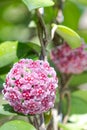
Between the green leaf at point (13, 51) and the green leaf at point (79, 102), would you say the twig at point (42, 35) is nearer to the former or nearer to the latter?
the green leaf at point (13, 51)

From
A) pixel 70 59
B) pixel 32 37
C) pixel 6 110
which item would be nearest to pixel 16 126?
pixel 6 110

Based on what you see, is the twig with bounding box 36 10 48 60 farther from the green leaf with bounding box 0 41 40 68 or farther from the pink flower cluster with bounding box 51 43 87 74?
the pink flower cluster with bounding box 51 43 87 74

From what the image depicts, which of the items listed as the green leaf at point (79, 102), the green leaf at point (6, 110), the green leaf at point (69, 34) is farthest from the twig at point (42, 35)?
the green leaf at point (79, 102)

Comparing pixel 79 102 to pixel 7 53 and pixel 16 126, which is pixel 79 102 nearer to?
pixel 7 53

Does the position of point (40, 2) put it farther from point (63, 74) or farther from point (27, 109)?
point (63, 74)

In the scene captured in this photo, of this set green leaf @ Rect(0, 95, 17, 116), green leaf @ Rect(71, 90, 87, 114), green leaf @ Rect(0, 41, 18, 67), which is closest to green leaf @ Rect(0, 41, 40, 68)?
green leaf @ Rect(0, 41, 18, 67)

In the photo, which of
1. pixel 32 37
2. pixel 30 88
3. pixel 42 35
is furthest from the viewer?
pixel 32 37

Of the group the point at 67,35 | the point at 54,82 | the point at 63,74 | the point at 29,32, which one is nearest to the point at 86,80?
the point at 63,74
